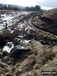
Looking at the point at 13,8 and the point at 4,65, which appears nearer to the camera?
the point at 4,65

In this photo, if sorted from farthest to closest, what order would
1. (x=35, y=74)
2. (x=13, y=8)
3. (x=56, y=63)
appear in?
(x=13, y=8), (x=56, y=63), (x=35, y=74)

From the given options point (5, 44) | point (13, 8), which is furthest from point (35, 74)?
point (13, 8)

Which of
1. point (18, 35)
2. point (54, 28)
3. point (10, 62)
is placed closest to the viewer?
point (10, 62)

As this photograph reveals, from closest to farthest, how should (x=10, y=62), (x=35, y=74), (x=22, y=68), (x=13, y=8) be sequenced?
(x=35, y=74) → (x=22, y=68) → (x=10, y=62) → (x=13, y=8)

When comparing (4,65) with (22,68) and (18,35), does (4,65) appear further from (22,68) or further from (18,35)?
(18,35)

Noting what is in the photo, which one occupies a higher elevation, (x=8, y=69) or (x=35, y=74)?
(x=35, y=74)

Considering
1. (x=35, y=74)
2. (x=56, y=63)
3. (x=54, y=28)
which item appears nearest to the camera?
(x=35, y=74)

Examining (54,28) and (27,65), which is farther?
(54,28)

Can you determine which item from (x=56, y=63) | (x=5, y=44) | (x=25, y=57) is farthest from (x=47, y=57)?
(x=5, y=44)

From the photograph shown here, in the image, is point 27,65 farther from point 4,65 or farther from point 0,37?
point 0,37
